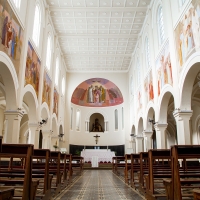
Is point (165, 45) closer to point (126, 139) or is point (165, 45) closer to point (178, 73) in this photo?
point (178, 73)

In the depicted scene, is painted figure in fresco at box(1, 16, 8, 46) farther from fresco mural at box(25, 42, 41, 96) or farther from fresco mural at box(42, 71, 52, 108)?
fresco mural at box(42, 71, 52, 108)

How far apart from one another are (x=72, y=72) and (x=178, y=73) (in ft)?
54.8

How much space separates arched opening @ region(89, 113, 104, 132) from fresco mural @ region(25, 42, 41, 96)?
46.4ft

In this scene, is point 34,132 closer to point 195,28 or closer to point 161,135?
point 161,135

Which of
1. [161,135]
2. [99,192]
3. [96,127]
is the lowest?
[99,192]

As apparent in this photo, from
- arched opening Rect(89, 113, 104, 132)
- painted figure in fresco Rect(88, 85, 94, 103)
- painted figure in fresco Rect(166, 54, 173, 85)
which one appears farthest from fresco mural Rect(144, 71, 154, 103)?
arched opening Rect(89, 113, 104, 132)

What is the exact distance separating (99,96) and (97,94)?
33cm

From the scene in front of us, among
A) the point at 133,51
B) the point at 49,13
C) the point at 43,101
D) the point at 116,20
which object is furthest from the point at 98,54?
the point at 43,101

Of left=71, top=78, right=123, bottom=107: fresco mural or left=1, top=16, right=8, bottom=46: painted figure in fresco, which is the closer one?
left=1, top=16, right=8, bottom=46: painted figure in fresco

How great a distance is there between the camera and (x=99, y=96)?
27.1m

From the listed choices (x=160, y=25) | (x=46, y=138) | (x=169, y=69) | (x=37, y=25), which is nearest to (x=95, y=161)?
(x=46, y=138)

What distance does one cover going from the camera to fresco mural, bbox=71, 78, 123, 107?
1037 inches

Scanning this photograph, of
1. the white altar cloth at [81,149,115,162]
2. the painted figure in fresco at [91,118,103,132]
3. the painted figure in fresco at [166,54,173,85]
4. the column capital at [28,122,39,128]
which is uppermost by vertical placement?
the painted figure in fresco at [166,54,173,85]

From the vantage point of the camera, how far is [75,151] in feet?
80.6
